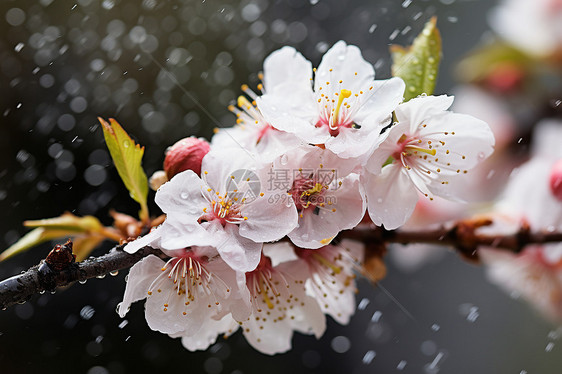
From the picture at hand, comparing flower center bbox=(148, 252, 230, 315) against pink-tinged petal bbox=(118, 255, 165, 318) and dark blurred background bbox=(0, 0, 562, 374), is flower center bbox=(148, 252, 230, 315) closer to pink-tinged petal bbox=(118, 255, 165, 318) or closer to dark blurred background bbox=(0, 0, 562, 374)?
pink-tinged petal bbox=(118, 255, 165, 318)

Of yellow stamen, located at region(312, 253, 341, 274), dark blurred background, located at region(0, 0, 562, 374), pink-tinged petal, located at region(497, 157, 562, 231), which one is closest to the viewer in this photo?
yellow stamen, located at region(312, 253, 341, 274)

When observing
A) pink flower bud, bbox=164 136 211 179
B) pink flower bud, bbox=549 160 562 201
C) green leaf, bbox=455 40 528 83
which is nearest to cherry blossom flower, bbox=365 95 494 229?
pink flower bud, bbox=164 136 211 179

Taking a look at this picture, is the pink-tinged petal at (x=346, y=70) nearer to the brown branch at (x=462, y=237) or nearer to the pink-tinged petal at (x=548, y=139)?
the brown branch at (x=462, y=237)

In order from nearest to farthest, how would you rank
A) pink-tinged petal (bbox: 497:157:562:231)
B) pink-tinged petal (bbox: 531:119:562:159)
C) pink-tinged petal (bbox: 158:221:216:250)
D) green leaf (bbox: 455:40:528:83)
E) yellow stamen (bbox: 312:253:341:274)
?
pink-tinged petal (bbox: 158:221:216:250)
yellow stamen (bbox: 312:253:341:274)
pink-tinged petal (bbox: 497:157:562:231)
pink-tinged petal (bbox: 531:119:562:159)
green leaf (bbox: 455:40:528:83)

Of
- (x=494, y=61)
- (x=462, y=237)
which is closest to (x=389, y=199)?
(x=462, y=237)

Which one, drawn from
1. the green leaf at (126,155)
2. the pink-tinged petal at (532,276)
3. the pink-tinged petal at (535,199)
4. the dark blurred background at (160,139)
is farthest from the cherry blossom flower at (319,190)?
the dark blurred background at (160,139)

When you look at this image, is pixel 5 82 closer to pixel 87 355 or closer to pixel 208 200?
pixel 87 355
